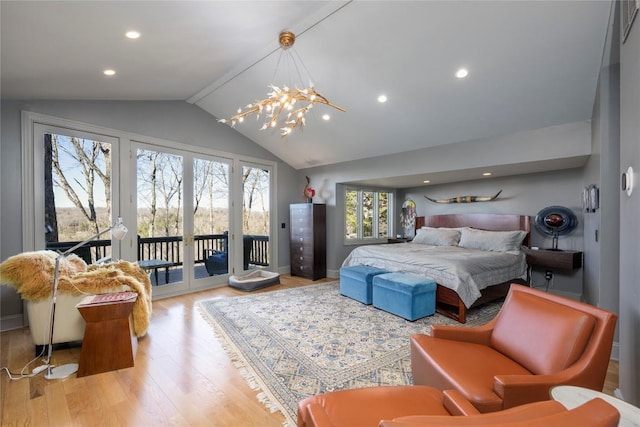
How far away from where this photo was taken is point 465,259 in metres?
3.61

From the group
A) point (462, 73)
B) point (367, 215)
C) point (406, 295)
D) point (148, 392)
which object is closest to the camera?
point (148, 392)

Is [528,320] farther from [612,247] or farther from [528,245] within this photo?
[528,245]

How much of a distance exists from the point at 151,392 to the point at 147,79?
11.0 ft

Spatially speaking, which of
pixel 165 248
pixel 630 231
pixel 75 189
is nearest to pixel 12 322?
pixel 75 189

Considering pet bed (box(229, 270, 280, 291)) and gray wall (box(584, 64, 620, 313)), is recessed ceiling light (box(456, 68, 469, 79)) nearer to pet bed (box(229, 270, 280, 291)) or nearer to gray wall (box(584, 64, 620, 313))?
gray wall (box(584, 64, 620, 313))

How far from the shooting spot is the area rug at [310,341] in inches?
84.1

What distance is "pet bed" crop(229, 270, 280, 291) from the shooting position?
473 centimetres

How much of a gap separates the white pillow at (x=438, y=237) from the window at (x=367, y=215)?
1274mm

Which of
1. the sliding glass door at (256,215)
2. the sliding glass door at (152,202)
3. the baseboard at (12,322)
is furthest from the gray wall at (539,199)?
the baseboard at (12,322)

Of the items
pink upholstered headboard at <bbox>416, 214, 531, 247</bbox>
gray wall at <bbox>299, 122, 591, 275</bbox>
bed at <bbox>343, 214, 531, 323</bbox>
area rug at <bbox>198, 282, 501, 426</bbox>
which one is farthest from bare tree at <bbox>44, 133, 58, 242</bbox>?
pink upholstered headboard at <bbox>416, 214, 531, 247</bbox>

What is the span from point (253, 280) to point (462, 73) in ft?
14.2

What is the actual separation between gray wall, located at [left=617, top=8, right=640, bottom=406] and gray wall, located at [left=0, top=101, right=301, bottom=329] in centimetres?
513

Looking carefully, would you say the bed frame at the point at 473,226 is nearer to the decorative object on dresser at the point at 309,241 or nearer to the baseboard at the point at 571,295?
the baseboard at the point at 571,295

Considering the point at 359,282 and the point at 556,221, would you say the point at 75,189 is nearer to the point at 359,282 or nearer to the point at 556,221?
the point at 359,282
